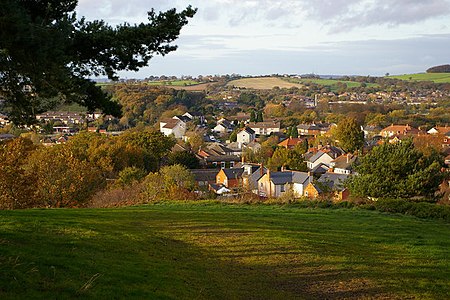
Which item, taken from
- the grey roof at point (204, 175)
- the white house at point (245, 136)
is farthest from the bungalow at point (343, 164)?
the white house at point (245, 136)

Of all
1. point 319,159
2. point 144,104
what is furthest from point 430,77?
point 319,159

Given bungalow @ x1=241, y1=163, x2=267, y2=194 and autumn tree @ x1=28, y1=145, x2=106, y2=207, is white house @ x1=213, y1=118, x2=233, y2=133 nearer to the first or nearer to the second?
bungalow @ x1=241, y1=163, x2=267, y2=194

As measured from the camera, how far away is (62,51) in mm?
7863

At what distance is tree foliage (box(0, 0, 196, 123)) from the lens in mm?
7496

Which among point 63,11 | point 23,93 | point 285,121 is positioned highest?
point 63,11

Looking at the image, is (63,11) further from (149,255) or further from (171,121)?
(171,121)

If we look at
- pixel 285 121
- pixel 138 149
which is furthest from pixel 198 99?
pixel 138 149

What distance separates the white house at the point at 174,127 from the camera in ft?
296

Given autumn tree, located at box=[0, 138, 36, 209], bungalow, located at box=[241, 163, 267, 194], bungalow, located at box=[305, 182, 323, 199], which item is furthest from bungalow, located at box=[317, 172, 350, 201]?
autumn tree, located at box=[0, 138, 36, 209]

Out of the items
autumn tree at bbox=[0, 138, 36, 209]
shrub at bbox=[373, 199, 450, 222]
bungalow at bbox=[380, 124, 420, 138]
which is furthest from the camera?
bungalow at bbox=[380, 124, 420, 138]

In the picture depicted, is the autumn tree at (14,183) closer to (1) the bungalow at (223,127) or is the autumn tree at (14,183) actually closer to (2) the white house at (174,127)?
(2) the white house at (174,127)

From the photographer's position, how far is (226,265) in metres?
11.7

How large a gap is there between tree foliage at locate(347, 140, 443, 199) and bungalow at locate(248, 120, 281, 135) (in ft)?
228

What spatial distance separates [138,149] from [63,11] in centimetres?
3886
